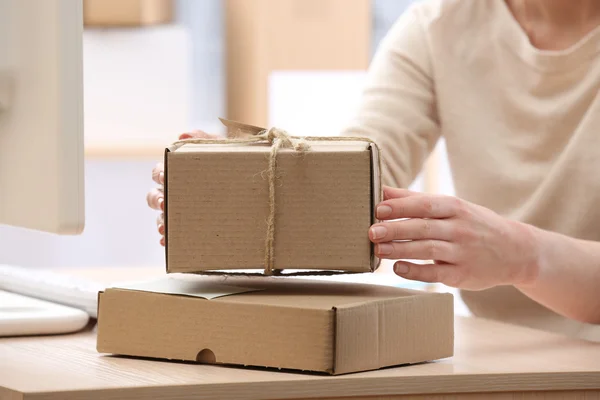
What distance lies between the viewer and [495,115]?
4.64 feet

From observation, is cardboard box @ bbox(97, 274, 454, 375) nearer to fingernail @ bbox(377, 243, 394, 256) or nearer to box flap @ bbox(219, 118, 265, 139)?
fingernail @ bbox(377, 243, 394, 256)

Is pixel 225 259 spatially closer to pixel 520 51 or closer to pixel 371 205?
pixel 371 205

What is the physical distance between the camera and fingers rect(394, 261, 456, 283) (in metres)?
0.86

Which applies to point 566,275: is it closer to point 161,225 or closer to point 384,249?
point 384,249

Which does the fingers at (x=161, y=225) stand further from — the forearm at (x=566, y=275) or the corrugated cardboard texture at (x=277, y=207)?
the forearm at (x=566, y=275)

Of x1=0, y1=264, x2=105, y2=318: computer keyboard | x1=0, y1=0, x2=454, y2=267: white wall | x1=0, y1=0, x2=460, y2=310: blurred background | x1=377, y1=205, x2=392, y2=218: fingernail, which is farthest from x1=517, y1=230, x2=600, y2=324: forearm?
x1=0, y1=0, x2=454, y2=267: white wall

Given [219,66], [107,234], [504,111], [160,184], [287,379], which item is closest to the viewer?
[287,379]

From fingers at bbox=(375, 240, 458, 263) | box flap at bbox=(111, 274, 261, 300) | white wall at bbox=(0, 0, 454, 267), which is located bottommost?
white wall at bbox=(0, 0, 454, 267)

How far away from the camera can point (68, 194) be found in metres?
0.75

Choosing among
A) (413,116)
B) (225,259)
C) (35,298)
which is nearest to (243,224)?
(225,259)

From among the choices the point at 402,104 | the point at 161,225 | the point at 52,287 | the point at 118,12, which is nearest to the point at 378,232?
the point at 161,225

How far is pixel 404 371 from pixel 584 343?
28cm

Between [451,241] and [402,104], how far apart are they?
1.86 ft

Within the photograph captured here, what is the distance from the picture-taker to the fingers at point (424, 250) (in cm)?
84
